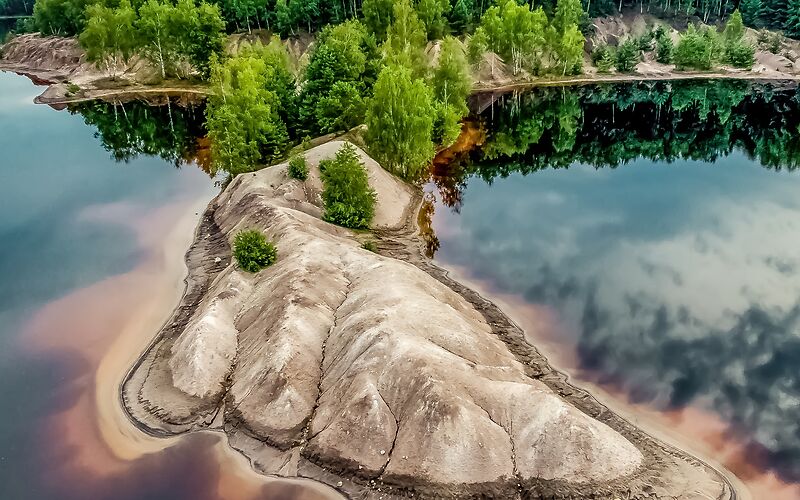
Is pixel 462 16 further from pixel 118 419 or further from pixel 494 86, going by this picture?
pixel 118 419

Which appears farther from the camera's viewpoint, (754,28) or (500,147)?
(754,28)

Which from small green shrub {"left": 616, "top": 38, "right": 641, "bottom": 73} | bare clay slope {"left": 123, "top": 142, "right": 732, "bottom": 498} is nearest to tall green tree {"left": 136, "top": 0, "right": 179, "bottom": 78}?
small green shrub {"left": 616, "top": 38, "right": 641, "bottom": 73}

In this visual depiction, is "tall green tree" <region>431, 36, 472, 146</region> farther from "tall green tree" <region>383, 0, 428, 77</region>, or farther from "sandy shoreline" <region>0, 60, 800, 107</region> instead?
"sandy shoreline" <region>0, 60, 800, 107</region>

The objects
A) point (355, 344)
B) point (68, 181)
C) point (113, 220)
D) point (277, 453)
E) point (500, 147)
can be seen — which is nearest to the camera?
point (277, 453)

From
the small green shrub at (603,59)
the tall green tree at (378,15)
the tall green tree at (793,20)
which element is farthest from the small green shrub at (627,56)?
the tall green tree at (378,15)

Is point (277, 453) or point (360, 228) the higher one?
point (360, 228)

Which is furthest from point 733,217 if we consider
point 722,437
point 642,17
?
point 642,17

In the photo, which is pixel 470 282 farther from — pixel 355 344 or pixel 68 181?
pixel 68 181
